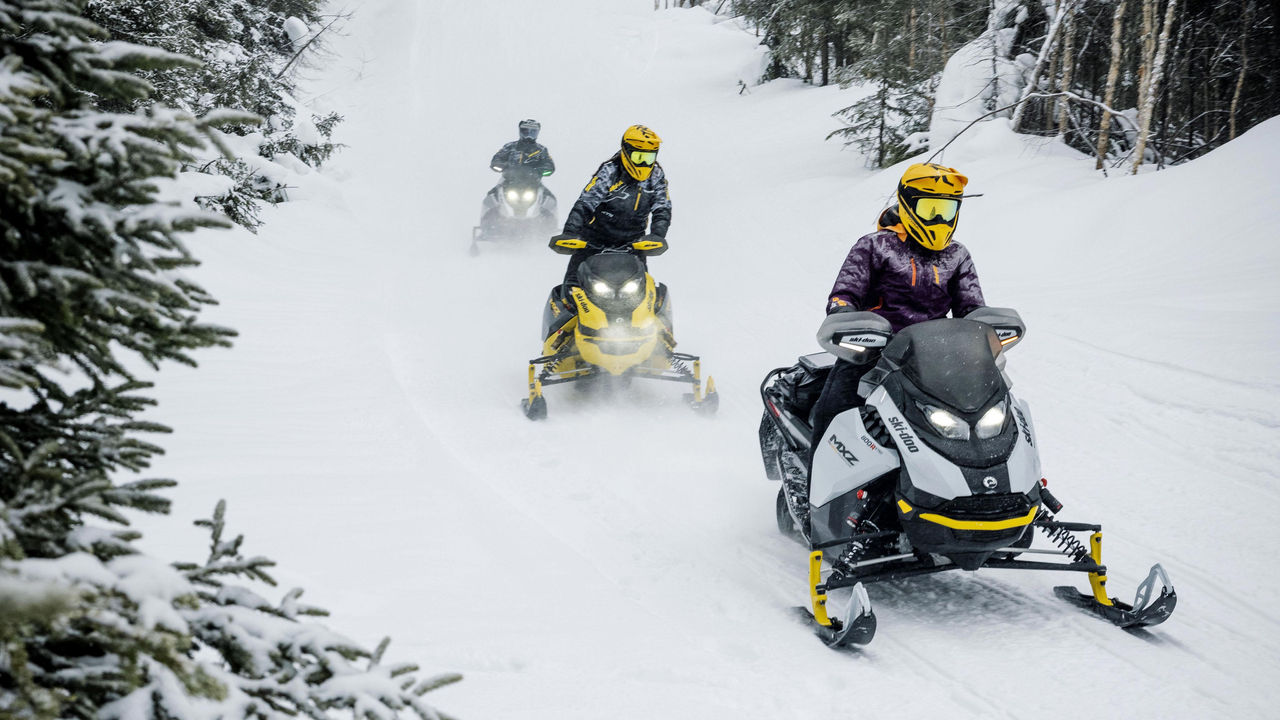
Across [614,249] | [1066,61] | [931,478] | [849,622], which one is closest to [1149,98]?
[1066,61]

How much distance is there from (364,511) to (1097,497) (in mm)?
4051

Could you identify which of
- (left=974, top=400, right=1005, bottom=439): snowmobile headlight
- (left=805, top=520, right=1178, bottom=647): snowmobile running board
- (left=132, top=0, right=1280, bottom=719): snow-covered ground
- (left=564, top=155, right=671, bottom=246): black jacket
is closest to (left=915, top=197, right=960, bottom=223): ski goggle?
(left=974, top=400, right=1005, bottom=439): snowmobile headlight

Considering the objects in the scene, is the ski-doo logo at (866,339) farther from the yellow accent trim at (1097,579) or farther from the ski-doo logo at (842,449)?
the yellow accent trim at (1097,579)

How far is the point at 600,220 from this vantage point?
7.26 m

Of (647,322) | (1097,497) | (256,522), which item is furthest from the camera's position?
(647,322)

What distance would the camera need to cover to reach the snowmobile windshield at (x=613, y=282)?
6.67m

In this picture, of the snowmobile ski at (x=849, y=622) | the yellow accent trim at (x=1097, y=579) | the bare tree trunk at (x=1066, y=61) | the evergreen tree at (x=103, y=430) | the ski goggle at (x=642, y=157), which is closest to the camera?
the evergreen tree at (x=103, y=430)

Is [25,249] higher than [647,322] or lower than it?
higher

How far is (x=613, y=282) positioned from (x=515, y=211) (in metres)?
7.02

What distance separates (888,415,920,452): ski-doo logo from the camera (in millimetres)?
3496

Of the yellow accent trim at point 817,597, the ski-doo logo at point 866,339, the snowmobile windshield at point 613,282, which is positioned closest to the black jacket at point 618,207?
the snowmobile windshield at point 613,282

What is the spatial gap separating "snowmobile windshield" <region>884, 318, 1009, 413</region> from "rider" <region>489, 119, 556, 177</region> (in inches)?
409

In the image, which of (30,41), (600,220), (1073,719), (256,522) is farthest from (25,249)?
(600,220)

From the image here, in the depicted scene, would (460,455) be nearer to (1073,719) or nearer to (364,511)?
(364,511)
